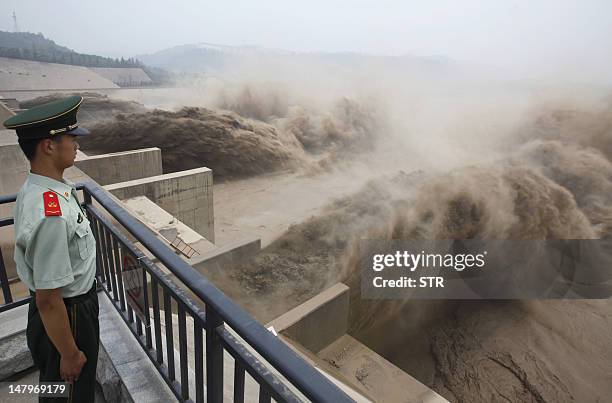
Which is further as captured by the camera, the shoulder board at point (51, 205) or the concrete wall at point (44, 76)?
the concrete wall at point (44, 76)

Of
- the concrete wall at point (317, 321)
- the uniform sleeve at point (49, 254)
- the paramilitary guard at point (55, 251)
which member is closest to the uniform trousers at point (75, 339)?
the paramilitary guard at point (55, 251)

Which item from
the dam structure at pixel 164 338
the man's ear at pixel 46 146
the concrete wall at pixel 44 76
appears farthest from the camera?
the concrete wall at pixel 44 76

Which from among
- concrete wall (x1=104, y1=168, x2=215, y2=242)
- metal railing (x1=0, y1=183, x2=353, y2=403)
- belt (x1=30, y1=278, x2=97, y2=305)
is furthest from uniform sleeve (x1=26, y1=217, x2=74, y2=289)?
concrete wall (x1=104, y1=168, x2=215, y2=242)

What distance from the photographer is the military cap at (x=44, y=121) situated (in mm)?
1644

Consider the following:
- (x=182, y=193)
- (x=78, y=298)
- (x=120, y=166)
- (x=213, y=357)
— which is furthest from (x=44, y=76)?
(x=213, y=357)

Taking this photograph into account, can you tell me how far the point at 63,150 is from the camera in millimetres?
1779

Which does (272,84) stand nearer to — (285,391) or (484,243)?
(484,243)

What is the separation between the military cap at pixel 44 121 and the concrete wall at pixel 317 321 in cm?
693

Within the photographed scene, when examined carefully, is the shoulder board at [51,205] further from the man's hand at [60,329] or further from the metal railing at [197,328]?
the metal railing at [197,328]

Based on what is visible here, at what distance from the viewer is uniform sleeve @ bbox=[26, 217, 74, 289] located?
1.57 meters

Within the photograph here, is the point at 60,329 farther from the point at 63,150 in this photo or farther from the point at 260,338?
the point at 260,338

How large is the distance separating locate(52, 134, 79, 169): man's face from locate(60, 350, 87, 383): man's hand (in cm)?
89

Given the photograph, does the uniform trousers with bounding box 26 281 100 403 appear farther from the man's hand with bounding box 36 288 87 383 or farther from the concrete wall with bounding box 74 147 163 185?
the concrete wall with bounding box 74 147 163 185

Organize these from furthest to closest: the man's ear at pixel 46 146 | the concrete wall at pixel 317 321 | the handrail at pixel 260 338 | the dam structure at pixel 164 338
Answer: the concrete wall at pixel 317 321
the man's ear at pixel 46 146
the dam structure at pixel 164 338
the handrail at pixel 260 338
